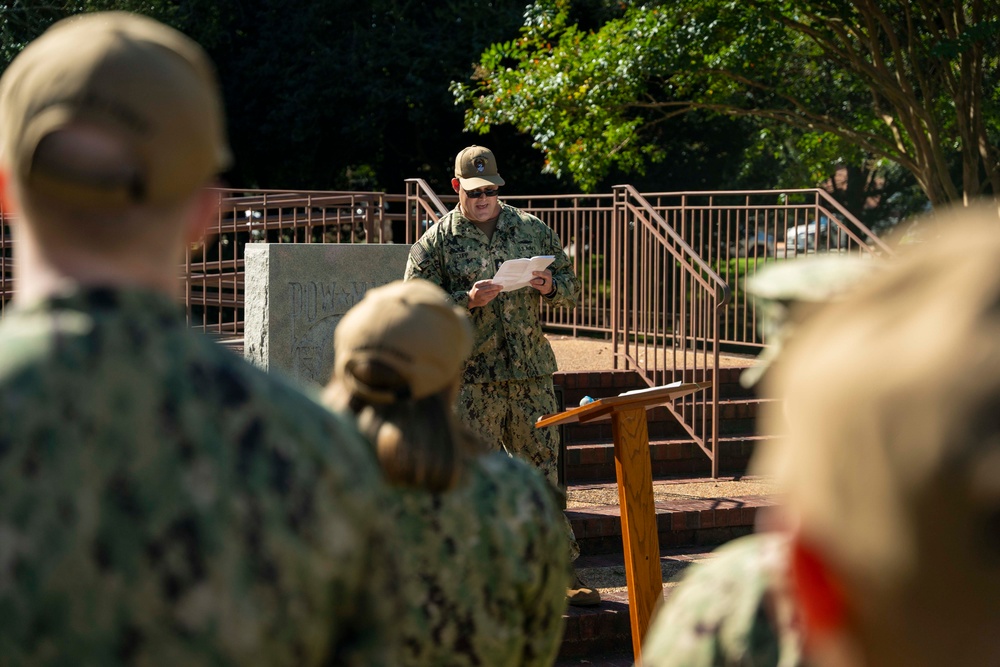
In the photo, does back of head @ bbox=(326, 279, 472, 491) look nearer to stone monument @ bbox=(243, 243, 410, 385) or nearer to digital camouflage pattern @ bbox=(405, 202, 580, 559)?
digital camouflage pattern @ bbox=(405, 202, 580, 559)

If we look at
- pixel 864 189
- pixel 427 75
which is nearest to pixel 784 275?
pixel 427 75

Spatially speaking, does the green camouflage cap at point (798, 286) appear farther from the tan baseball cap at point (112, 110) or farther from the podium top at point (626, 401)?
the podium top at point (626, 401)

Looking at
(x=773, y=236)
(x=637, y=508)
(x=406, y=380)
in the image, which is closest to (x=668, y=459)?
(x=773, y=236)

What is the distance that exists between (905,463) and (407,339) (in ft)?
4.59

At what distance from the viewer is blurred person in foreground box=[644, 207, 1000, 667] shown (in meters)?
0.64

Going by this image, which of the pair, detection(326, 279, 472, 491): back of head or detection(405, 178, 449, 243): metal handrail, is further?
detection(405, 178, 449, 243): metal handrail

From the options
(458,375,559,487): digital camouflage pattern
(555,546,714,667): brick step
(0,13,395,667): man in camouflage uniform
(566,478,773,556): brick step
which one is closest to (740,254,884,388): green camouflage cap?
(0,13,395,667): man in camouflage uniform

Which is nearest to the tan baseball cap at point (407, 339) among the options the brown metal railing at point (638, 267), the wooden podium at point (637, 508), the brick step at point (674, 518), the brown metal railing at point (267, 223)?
the wooden podium at point (637, 508)

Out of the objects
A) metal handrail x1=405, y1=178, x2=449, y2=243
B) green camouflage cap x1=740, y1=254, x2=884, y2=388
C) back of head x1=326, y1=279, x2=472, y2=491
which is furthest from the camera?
metal handrail x1=405, y1=178, x2=449, y2=243

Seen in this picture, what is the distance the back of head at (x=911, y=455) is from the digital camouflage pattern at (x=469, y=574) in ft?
4.49

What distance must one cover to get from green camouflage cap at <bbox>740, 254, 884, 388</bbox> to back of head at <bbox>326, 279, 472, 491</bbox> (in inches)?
27.3

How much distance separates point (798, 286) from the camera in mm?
1336

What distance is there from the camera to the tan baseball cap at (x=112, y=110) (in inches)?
46.5

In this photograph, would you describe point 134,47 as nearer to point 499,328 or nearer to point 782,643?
point 782,643
